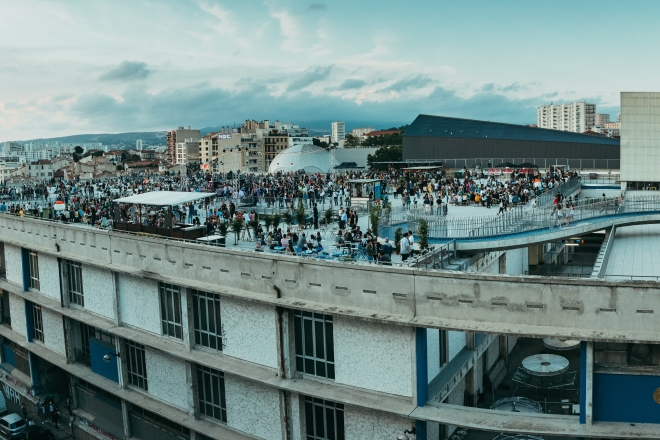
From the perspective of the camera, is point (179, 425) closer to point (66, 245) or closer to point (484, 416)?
point (66, 245)

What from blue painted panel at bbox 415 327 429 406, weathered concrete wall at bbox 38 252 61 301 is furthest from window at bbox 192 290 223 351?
weathered concrete wall at bbox 38 252 61 301

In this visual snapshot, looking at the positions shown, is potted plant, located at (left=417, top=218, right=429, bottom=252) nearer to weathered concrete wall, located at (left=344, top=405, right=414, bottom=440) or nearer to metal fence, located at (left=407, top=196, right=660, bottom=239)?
metal fence, located at (left=407, top=196, right=660, bottom=239)

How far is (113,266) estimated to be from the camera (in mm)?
22391

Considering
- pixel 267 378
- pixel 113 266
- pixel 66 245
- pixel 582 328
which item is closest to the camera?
pixel 582 328

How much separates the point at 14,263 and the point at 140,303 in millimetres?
10939

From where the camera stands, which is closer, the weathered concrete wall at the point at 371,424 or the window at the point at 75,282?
the weathered concrete wall at the point at 371,424

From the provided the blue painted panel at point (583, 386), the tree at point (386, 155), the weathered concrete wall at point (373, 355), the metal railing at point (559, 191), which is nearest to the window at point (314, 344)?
the weathered concrete wall at point (373, 355)

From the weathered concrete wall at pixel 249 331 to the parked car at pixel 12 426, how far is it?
499 inches

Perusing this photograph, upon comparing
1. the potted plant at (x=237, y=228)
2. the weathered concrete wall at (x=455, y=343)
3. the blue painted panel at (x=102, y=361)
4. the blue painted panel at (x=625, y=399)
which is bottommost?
the blue painted panel at (x=102, y=361)

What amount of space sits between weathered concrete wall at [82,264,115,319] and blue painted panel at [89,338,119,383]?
1.13 meters

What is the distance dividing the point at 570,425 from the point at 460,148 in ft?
190

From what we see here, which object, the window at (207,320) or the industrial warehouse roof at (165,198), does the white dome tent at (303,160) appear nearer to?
the industrial warehouse roof at (165,198)

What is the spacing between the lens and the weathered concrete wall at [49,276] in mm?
26328

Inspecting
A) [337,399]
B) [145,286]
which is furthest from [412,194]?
[337,399]
